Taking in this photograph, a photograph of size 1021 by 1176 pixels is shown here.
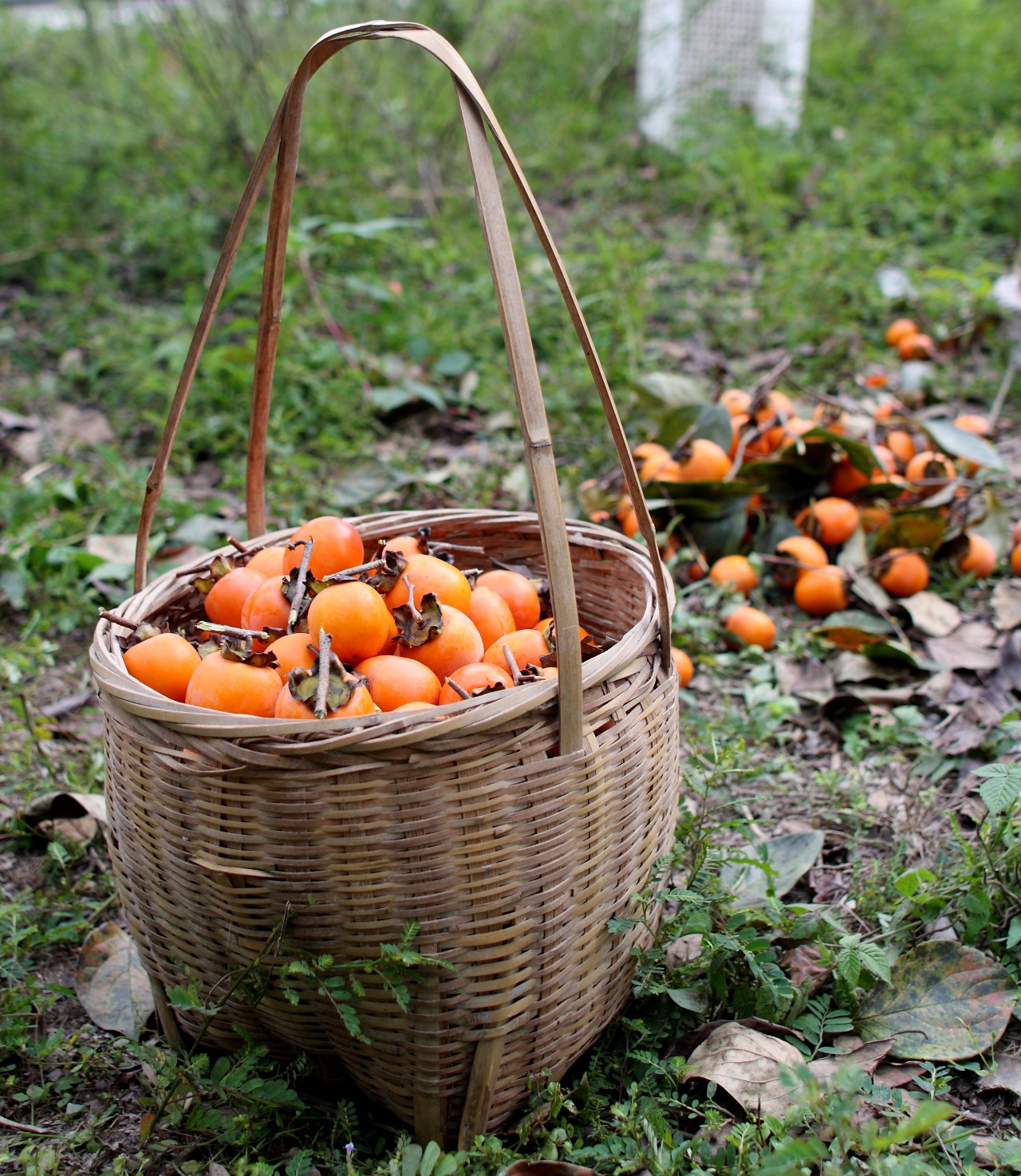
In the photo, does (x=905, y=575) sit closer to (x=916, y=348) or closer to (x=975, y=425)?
(x=975, y=425)

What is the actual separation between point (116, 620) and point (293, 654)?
27 centimetres

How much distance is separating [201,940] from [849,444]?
1880 millimetres

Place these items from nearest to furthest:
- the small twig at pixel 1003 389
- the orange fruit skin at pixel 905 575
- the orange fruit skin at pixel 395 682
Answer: the orange fruit skin at pixel 395 682
the orange fruit skin at pixel 905 575
the small twig at pixel 1003 389

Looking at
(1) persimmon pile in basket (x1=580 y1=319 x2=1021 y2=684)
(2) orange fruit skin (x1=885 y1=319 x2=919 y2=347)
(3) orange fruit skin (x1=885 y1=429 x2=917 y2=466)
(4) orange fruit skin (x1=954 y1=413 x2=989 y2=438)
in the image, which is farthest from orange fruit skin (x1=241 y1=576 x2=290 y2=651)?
(2) orange fruit skin (x1=885 y1=319 x2=919 y2=347)

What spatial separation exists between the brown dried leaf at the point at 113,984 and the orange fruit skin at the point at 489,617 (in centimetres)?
69

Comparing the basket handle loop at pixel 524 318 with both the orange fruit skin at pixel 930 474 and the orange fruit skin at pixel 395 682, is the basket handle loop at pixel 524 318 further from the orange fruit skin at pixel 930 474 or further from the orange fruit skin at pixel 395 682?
the orange fruit skin at pixel 930 474

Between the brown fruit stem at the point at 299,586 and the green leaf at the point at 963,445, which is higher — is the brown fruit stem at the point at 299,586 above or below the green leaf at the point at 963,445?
above

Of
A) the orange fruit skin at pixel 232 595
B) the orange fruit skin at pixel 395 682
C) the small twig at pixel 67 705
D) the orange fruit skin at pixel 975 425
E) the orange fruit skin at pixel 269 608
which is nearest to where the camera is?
the orange fruit skin at pixel 395 682

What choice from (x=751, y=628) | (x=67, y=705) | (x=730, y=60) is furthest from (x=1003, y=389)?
(x=730, y=60)

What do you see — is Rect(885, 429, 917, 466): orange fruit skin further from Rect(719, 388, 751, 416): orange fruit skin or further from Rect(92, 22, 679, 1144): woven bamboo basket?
Rect(92, 22, 679, 1144): woven bamboo basket

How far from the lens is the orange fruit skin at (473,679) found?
125cm

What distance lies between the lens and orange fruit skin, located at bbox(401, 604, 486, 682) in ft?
4.43

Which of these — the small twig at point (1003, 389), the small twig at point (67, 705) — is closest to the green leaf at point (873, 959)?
the small twig at point (67, 705)

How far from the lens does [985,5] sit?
269 inches
